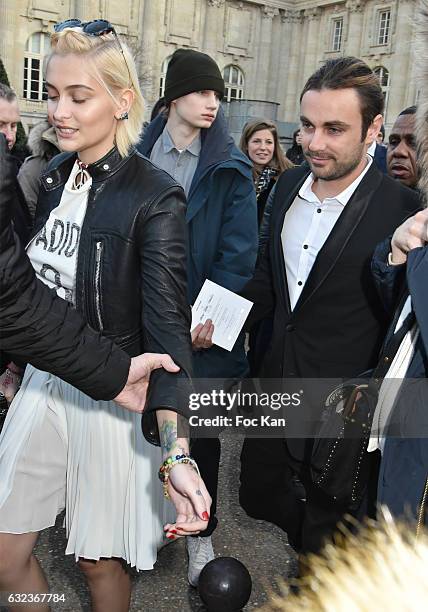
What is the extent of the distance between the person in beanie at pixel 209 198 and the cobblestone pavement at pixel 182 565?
0.16m

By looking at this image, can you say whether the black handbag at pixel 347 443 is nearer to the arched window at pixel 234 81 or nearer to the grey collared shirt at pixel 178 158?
the grey collared shirt at pixel 178 158

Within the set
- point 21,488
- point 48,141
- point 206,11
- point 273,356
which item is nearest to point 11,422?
point 21,488

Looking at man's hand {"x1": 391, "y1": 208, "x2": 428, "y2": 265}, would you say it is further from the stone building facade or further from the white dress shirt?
the stone building facade

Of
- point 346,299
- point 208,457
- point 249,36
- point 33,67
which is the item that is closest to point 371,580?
point 346,299

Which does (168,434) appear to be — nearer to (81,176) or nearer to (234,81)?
(81,176)

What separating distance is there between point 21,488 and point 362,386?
3.53 feet

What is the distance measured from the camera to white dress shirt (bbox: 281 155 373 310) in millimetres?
2709

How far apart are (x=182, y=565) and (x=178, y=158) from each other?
2.01 metres

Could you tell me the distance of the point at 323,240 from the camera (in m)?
2.71

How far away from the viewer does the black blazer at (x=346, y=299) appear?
257 cm

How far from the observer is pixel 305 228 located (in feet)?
9.13

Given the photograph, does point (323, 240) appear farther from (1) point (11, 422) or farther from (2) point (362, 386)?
(1) point (11, 422)

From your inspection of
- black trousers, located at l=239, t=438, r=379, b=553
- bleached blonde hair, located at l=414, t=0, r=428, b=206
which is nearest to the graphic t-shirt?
bleached blonde hair, located at l=414, t=0, r=428, b=206

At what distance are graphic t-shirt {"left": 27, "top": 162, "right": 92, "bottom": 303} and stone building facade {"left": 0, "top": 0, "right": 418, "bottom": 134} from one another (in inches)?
1140
